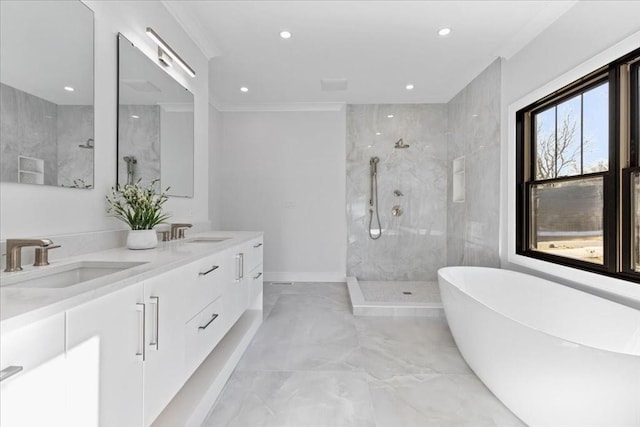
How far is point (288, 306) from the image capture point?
3.44 metres

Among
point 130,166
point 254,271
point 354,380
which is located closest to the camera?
point 130,166

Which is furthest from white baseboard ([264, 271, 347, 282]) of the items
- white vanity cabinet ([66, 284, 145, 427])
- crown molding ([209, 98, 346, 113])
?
white vanity cabinet ([66, 284, 145, 427])

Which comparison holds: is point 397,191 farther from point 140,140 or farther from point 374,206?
point 140,140

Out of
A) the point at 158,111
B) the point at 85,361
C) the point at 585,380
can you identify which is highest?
the point at 158,111

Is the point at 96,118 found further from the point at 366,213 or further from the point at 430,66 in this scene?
the point at 366,213

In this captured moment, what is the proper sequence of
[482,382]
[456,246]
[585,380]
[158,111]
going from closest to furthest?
[585,380] < [482,382] < [158,111] < [456,246]

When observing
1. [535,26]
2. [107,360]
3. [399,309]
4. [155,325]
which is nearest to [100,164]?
[155,325]

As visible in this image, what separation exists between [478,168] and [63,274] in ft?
12.1

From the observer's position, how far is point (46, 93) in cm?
129

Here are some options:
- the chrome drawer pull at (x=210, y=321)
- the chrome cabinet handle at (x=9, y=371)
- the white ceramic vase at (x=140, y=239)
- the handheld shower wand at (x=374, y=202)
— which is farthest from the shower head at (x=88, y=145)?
the handheld shower wand at (x=374, y=202)

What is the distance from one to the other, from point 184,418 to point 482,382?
5.61ft

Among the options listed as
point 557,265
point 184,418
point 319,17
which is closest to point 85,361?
point 184,418

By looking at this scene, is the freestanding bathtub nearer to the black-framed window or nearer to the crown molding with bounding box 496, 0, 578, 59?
the black-framed window

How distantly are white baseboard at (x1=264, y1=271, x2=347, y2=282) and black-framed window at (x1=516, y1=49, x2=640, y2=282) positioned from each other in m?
2.43
